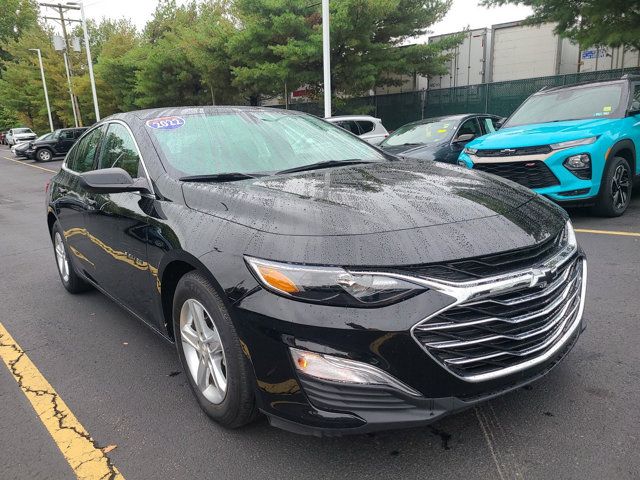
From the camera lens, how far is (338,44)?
687 inches

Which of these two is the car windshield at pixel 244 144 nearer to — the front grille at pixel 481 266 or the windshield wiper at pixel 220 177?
the windshield wiper at pixel 220 177

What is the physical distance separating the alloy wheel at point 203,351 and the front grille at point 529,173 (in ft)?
16.5

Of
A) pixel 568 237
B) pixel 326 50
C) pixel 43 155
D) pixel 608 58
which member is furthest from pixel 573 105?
pixel 43 155

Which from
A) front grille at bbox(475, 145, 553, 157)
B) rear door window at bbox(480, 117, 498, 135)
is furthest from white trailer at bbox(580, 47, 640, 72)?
front grille at bbox(475, 145, 553, 157)

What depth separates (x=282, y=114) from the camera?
12.4 ft

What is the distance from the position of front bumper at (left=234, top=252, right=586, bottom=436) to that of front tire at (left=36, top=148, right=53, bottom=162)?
30.4 metres

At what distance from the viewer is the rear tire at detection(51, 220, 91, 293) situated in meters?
4.62

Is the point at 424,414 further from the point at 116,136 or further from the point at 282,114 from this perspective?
the point at 116,136

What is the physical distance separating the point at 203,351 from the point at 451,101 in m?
19.6

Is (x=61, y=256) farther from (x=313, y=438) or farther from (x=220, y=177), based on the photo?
(x=313, y=438)

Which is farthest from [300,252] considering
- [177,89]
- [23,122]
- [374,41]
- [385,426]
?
[23,122]

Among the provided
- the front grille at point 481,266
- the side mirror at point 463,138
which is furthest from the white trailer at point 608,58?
the front grille at point 481,266

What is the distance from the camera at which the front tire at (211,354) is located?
221 cm

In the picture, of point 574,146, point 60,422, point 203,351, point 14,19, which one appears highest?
point 14,19
